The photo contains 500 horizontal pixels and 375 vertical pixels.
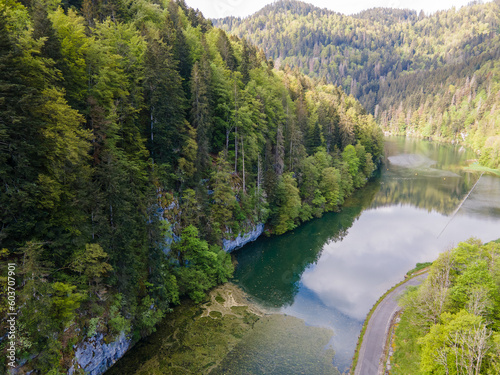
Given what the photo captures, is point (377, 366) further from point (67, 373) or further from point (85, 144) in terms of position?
point (85, 144)

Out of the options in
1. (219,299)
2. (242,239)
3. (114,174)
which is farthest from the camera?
(242,239)

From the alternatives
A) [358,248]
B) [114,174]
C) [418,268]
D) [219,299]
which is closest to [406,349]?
[418,268]

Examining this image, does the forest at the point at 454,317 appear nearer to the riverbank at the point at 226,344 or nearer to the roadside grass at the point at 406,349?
the roadside grass at the point at 406,349

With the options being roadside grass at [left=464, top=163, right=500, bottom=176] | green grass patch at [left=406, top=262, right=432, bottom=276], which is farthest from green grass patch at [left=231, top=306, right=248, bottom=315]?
roadside grass at [left=464, top=163, right=500, bottom=176]

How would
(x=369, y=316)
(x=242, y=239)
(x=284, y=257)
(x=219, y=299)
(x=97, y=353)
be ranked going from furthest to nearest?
(x=284, y=257) → (x=242, y=239) → (x=219, y=299) → (x=369, y=316) → (x=97, y=353)

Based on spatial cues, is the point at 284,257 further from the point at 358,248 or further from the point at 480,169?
the point at 480,169

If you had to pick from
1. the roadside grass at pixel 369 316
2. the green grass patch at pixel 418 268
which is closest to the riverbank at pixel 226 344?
the roadside grass at pixel 369 316
